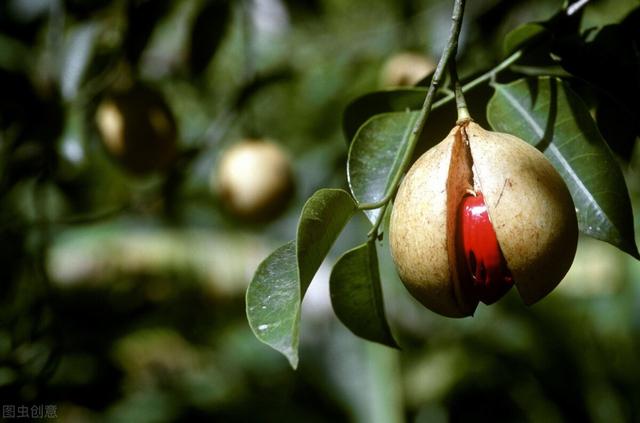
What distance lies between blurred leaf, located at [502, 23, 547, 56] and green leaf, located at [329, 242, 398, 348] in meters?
0.23

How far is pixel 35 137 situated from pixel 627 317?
117 cm

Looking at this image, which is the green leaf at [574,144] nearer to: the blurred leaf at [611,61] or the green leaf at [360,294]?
the blurred leaf at [611,61]

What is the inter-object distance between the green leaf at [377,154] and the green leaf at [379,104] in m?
0.04

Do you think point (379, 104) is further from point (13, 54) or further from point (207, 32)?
point (13, 54)

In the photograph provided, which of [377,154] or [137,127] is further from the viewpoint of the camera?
[137,127]

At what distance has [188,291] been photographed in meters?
2.23

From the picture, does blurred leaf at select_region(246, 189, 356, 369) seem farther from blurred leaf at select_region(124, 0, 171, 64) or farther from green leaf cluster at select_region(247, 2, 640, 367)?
blurred leaf at select_region(124, 0, 171, 64)

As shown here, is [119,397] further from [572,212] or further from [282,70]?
[572,212]

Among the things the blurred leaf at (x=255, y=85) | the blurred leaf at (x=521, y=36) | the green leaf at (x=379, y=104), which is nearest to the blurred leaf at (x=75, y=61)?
the blurred leaf at (x=255, y=85)

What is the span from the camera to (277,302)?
0.66 metres

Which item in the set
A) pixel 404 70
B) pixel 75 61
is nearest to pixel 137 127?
pixel 75 61

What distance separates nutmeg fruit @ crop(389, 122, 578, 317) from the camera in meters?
0.67

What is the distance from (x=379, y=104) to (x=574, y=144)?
19cm

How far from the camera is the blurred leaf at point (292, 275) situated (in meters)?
0.64
